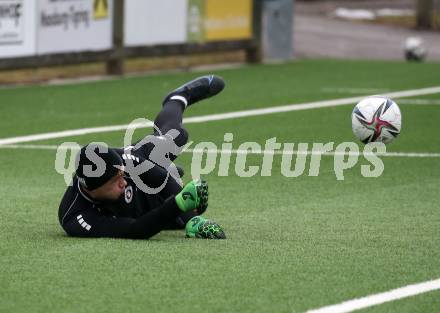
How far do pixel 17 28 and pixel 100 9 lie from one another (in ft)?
7.07

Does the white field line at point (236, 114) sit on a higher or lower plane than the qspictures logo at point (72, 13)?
lower

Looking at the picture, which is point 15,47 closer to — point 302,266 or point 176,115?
point 176,115

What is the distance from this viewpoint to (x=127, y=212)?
854cm

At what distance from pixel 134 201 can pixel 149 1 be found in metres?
13.1

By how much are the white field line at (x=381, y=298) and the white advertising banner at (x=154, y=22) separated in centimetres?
1467

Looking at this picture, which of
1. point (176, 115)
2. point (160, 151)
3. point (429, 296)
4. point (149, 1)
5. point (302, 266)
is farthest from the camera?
point (149, 1)

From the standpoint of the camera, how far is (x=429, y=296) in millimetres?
6645

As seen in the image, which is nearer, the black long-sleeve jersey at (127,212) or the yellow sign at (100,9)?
the black long-sleeve jersey at (127,212)

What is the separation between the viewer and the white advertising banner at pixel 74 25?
63.0ft

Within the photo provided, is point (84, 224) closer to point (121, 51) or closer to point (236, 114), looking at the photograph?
point (236, 114)

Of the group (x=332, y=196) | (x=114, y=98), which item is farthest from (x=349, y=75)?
(x=332, y=196)

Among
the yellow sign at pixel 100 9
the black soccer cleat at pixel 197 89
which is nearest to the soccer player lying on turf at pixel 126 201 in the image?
the black soccer cleat at pixel 197 89

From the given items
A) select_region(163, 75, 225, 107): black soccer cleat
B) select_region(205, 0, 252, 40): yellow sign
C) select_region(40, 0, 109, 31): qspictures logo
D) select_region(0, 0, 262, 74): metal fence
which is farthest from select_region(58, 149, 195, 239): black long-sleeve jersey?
select_region(205, 0, 252, 40): yellow sign

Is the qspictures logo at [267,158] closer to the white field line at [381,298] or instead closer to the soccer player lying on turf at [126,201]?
the soccer player lying on turf at [126,201]
